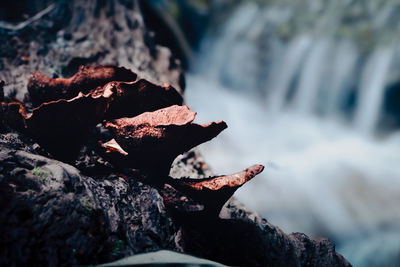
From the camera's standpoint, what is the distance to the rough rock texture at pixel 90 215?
1295mm

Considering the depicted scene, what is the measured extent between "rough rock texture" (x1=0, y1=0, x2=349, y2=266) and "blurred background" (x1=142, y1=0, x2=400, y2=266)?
2.94 metres

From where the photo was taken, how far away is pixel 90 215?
5.01 ft

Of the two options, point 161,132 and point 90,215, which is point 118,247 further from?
point 161,132

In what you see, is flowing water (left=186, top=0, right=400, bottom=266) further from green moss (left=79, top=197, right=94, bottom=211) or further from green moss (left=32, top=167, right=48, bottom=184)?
green moss (left=32, top=167, right=48, bottom=184)

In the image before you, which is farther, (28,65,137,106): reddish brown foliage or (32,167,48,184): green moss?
(28,65,137,106): reddish brown foliage

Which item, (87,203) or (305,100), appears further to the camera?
(305,100)

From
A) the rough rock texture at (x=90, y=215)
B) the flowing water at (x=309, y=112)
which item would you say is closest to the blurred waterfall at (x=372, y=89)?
the flowing water at (x=309, y=112)

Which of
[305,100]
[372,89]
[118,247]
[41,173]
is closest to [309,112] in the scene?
[305,100]

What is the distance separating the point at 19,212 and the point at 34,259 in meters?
0.28

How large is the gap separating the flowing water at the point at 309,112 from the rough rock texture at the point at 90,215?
9.62 feet

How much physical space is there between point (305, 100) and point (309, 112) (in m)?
0.64

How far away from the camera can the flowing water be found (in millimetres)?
5633

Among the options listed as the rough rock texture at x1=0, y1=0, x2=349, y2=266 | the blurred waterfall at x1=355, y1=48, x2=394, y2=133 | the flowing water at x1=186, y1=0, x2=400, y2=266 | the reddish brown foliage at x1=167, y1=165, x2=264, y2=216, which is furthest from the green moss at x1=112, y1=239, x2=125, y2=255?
the blurred waterfall at x1=355, y1=48, x2=394, y2=133

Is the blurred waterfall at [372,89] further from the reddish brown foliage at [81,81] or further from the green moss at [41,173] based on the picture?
the green moss at [41,173]
